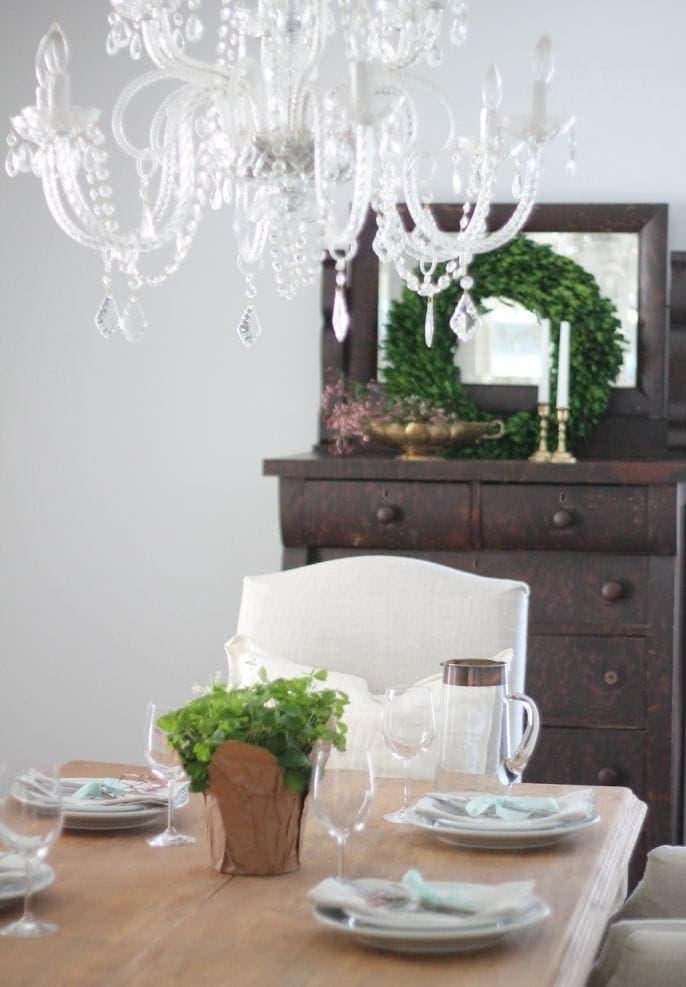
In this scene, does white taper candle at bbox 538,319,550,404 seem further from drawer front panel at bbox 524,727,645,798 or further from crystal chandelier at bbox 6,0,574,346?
crystal chandelier at bbox 6,0,574,346

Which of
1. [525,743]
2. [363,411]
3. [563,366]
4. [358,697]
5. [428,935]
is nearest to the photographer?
[428,935]

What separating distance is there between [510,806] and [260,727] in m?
0.43

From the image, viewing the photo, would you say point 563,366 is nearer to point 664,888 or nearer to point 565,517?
point 565,517

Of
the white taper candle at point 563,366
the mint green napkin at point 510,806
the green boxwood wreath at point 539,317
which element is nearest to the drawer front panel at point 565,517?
the white taper candle at point 563,366

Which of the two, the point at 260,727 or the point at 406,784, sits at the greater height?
the point at 260,727

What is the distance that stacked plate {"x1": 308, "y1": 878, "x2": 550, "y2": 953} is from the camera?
55.6 inches

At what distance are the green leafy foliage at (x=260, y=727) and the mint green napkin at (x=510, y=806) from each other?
27cm

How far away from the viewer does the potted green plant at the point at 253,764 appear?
5.46ft

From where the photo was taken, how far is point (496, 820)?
6.05ft

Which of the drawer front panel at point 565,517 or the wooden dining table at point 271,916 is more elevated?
the drawer front panel at point 565,517

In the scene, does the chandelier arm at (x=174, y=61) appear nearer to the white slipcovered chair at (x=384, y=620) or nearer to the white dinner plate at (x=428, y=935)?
the white slipcovered chair at (x=384, y=620)

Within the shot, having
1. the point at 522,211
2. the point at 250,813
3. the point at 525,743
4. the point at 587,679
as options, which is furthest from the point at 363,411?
the point at 250,813

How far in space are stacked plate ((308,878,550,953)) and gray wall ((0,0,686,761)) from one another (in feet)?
7.97

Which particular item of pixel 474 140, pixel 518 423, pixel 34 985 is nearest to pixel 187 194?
pixel 474 140
